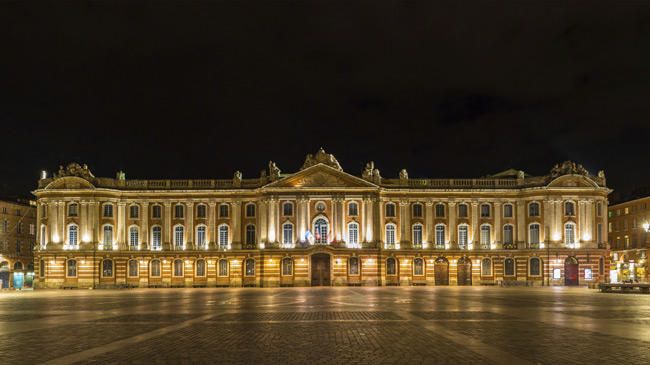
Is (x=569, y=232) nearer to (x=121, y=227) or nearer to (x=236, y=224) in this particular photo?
(x=236, y=224)

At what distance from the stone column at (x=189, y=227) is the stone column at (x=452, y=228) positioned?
109 ft

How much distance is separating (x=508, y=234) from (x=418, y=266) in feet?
41.3

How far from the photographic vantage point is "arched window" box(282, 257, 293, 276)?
9249 cm

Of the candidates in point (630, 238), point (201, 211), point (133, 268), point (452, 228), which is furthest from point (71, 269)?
point (630, 238)

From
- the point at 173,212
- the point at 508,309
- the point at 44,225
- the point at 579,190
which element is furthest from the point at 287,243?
the point at 508,309

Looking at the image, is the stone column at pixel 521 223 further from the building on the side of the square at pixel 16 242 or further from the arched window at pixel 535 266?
the building on the side of the square at pixel 16 242

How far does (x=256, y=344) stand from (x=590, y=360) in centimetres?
1011

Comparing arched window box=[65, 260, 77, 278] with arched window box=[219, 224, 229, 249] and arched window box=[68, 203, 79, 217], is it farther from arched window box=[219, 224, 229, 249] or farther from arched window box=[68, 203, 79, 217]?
arched window box=[219, 224, 229, 249]

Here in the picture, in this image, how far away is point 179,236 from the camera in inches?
3804

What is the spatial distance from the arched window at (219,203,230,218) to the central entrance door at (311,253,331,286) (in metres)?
13.1

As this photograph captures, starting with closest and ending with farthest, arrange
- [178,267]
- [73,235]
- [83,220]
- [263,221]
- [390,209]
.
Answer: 1. [83,220]
2. [73,235]
3. [263,221]
4. [390,209]
5. [178,267]

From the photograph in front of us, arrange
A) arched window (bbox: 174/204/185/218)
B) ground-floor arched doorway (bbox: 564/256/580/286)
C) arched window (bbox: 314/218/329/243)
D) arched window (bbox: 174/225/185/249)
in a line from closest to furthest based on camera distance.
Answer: ground-floor arched doorway (bbox: 564/256/580/286) < arched window (bbox: 314/218/329/243) < arched window (bbox: 174/225/185/249) < arched window (bbox: 174/204/185/218)

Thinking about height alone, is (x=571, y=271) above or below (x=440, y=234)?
below

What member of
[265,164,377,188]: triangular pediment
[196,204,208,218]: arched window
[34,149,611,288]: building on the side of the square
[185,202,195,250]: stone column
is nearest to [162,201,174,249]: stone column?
[34,149,611,288]: building on the side of the square
